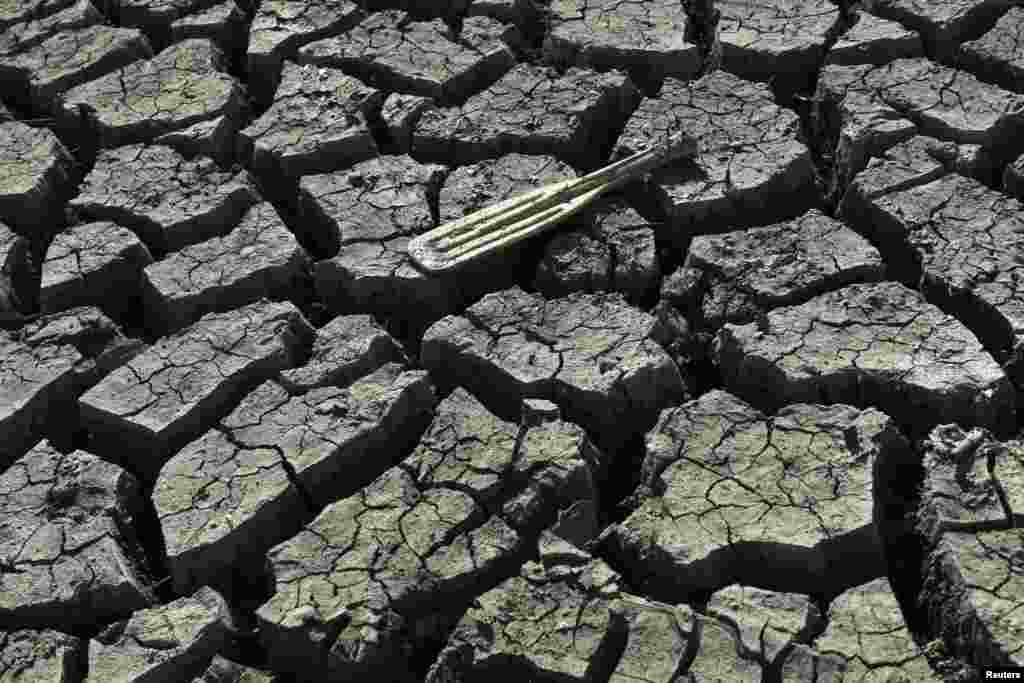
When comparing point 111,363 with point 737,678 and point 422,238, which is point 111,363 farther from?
point 737,678

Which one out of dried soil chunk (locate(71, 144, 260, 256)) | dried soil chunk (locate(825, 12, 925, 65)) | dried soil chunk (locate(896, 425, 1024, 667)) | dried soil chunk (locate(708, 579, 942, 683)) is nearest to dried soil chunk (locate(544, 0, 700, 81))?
dried soil chunk (locate(825, 12, 925, 65))

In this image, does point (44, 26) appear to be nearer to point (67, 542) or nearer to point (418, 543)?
point (67, 542)

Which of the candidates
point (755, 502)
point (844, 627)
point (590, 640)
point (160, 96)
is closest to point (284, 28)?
point (160, 96)

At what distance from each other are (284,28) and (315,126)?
58 cm

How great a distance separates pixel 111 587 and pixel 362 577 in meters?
0.52

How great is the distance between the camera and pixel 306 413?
301 cm

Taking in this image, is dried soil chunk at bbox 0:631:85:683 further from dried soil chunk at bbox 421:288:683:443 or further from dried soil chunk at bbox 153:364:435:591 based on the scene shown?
dried soil chunk at bbox 421:288:683:443

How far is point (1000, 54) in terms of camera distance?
381 cm

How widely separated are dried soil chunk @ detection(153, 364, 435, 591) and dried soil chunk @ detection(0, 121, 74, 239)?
3.53ft

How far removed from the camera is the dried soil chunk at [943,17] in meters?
3.91

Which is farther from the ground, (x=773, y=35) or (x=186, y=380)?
(x=773, y=35)

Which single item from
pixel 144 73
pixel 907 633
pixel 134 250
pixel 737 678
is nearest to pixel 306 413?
pixel 134 250

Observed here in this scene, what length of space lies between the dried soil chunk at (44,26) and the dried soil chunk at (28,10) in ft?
0.06

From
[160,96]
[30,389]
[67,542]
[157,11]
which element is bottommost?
[67,542]
